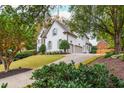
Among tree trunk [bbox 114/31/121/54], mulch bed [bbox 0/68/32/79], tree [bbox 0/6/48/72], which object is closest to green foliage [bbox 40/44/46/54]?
tree [bbox 0/6/48/72]

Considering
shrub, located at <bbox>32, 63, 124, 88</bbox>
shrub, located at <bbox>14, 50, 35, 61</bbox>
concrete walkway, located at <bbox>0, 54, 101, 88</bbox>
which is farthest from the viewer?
shrub, located at <bbox>14, 50, 35, 61</bbox>

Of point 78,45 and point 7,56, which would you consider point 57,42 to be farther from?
point 7,56

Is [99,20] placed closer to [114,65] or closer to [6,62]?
[114,65]

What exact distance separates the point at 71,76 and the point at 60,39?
63cm

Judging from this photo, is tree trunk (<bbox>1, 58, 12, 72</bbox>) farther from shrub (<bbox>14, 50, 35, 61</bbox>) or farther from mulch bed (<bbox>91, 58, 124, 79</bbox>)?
mulch bed (<bbox>91, 58, 124, 79</bbox>)

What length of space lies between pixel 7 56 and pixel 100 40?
1.13m

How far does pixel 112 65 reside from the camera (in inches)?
188

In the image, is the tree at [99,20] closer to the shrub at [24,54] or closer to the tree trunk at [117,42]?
the tree trunk at [117,42]

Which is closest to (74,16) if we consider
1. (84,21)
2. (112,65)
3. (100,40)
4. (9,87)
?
(84,21)

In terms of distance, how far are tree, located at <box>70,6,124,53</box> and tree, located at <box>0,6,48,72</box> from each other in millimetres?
409

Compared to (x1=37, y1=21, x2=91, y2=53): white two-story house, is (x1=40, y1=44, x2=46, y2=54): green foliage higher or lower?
lower

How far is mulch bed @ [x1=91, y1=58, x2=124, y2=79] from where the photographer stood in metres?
4.68

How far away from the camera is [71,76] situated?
169 inches

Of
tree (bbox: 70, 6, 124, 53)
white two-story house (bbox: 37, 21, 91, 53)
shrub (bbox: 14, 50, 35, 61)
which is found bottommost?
shrub (bbox: 14, 50, 35, 61)
